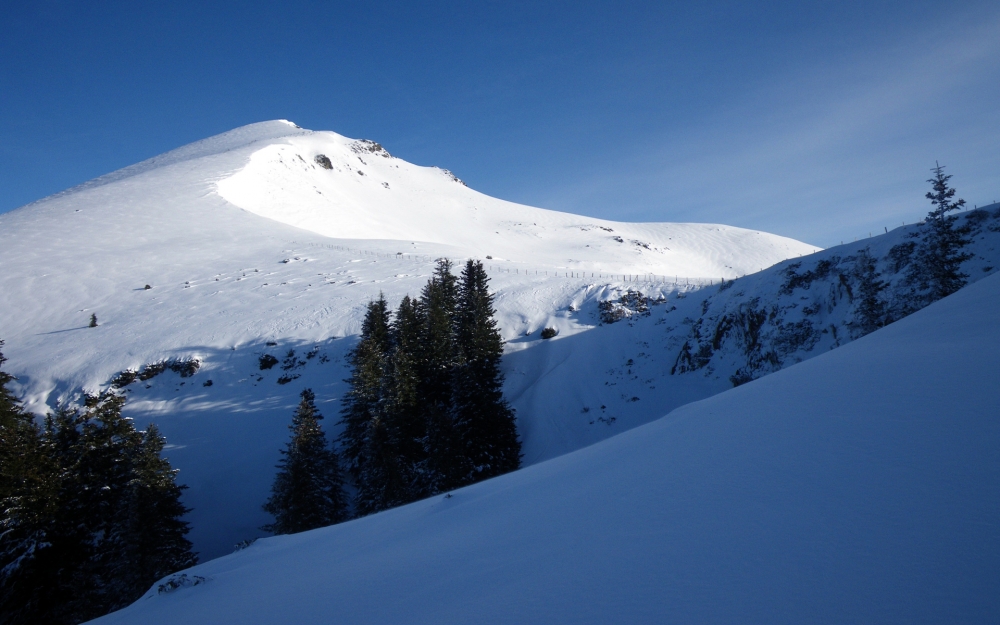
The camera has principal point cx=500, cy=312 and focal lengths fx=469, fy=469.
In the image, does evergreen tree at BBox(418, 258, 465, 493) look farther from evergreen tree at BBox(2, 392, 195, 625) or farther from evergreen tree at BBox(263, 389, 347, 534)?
evergreen tree at BBox(2, 392, 195, 625)

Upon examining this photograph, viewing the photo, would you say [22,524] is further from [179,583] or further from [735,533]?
[735,533]

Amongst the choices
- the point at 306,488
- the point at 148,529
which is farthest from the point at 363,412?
the point at 148,529

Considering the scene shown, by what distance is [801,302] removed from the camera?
25.1 metres

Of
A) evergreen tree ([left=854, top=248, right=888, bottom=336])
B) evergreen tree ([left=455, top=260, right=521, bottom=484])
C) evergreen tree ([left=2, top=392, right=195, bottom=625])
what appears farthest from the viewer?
evergreen tree ([left=455, top=260, right=521, bottom=484])

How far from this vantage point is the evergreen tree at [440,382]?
24219 mm

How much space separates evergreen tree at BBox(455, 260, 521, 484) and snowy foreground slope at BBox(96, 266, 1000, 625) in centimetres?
1766

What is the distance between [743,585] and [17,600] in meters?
24.5

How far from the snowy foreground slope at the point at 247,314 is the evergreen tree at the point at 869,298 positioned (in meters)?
7.90

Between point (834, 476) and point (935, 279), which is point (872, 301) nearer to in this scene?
point (935, 279)

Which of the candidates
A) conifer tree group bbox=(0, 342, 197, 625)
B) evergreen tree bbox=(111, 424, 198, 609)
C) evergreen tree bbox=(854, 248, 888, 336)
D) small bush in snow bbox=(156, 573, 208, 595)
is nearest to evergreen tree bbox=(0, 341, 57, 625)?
conifer tree group bbox=(0, 342, 197, 625)

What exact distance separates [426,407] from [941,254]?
25249mm

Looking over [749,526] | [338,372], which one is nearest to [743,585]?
[749,526]

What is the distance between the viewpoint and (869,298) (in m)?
21.2

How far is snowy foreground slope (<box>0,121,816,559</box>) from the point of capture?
29.4 metres
